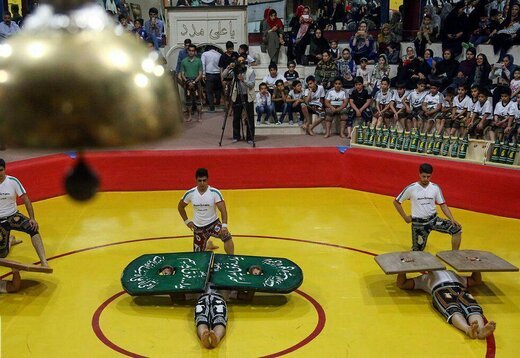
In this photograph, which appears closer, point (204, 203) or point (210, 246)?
point (204, 203)

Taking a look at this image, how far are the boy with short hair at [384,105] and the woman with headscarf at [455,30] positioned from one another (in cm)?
248

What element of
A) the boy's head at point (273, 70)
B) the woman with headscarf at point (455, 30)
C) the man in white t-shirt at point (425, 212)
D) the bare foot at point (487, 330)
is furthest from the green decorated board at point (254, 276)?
the woman with headscarf at point (455, 30)

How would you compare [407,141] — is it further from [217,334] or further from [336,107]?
[217,334]

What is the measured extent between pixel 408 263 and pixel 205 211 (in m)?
2.51

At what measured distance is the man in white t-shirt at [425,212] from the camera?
845 centimetres

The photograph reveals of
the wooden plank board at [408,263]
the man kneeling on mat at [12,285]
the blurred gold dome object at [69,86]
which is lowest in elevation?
the man kneeling on mat at [12,285]

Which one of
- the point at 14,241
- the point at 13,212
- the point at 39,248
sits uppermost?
the point at 13,212

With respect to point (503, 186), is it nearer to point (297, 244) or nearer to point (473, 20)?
point (297, 244)

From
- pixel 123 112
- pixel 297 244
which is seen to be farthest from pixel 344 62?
pixel 123 112

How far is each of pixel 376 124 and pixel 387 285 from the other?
665 centimetres

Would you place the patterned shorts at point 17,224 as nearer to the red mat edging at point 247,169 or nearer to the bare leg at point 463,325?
the red mat edging at point 247,169

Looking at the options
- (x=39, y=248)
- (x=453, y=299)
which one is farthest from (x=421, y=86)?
(x=39, y=248)

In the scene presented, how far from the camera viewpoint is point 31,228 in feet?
27.3

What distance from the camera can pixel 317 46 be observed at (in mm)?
16672
